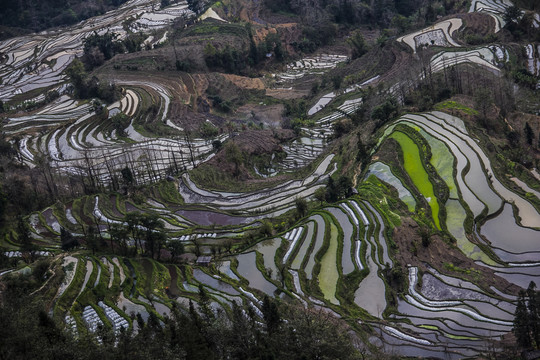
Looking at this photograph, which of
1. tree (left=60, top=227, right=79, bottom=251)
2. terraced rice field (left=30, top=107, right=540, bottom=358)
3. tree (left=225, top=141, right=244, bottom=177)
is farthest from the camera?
tree (left=225, top=141, right=244, bottom=177)

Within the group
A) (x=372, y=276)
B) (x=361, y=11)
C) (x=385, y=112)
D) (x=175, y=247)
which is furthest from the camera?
(x=361, y=11)

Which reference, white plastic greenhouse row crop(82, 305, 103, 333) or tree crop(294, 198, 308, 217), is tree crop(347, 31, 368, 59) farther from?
white plastic greenhouse row crop(82, 305, 103, 333)

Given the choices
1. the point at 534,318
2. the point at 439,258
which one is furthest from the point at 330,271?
the point at 534,318

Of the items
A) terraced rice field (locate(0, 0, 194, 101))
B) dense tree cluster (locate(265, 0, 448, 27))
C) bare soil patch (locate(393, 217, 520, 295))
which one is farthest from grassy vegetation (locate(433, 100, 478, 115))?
terraced rice field (locate(0, 0, 194, 101))

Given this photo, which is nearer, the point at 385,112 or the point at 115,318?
the point at 115,318

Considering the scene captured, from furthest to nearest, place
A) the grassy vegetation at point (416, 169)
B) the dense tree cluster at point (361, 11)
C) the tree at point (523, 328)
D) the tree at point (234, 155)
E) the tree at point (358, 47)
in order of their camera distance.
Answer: the dense tree cluster at point (361, 11)
the tree at point (358, 47)
the tree at point (234, 155)
the grassy vegetation at point (416, 169)
the tree at point (523, 328)

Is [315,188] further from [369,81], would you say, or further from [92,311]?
[369,81]

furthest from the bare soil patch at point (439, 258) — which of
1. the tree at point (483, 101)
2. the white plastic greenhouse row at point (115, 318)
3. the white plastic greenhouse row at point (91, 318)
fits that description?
the white plastic greenhouse row at point (91, 318)

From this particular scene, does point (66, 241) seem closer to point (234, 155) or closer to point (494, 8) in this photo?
point (234, 155)

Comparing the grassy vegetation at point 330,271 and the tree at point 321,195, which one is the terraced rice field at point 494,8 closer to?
the tree at point 321,195

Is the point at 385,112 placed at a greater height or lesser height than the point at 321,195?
greater

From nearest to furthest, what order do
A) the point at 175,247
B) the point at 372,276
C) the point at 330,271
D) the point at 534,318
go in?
the point at 534,318 → the point at 372,276 → the point at 330,271 → the point at 175,247
